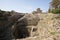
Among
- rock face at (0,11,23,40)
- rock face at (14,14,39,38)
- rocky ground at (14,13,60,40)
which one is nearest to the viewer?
rocky ground at (14,13,60,40)

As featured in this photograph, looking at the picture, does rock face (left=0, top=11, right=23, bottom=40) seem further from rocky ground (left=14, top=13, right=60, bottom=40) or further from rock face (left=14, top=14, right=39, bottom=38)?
rocky ground (left=14, top=13, right=60, bottom=40)

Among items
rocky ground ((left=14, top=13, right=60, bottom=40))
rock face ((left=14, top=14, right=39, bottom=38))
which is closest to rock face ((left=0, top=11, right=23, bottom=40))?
rock face ((left=14, top=14, right=39, bottom=38))

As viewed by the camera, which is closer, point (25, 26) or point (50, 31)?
point (50, 31)

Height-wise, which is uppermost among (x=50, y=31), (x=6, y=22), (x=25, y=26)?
(x=50, y=31)

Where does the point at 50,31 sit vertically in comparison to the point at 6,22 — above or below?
above

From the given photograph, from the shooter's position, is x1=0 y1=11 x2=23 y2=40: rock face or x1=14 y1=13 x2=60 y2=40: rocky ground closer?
x1=14 y1=13 x2=60 y2=40: rocky ground

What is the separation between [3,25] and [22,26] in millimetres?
4184

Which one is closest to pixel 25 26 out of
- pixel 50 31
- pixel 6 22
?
pixel 6 22

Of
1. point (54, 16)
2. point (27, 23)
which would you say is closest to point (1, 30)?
point (27, 23)

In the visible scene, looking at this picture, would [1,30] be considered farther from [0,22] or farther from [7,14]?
[7,14]

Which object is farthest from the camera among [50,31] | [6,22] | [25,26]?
[6,22]

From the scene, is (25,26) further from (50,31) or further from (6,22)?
(50,31)

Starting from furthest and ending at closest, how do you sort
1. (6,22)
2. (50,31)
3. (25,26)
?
(6,22)
(25,26)
(50,31)

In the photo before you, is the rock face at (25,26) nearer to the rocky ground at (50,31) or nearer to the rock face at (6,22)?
the rock face at (6,22)
